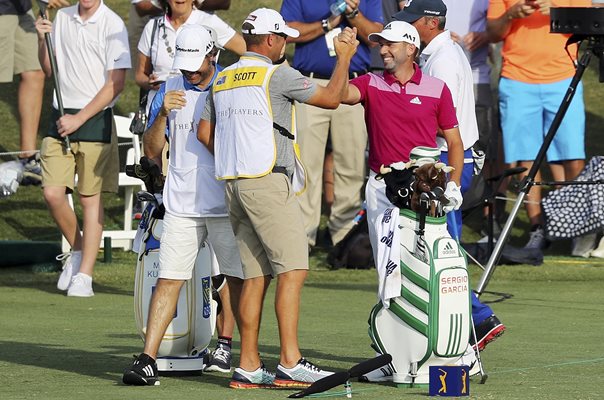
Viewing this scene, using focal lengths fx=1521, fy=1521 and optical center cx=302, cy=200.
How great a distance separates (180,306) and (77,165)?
4230 millimetres

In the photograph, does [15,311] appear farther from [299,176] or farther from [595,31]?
[595,31]

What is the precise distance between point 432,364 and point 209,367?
4.74ft

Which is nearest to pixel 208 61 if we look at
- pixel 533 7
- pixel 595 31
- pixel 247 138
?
pixel 247 138

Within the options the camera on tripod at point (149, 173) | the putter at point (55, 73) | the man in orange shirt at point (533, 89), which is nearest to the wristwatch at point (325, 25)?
the man in orange shirt at point (533, 89)

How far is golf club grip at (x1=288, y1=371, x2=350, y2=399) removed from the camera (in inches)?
286

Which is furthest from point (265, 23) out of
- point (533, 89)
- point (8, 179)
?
point (533, 89)

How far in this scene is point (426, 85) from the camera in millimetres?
8438

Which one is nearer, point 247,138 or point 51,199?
point 247,138

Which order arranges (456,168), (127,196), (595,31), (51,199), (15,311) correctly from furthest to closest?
(127,196), (51,199), (15,311), (595,31), (456,168)

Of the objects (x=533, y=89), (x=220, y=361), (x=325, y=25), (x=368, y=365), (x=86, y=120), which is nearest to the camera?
(x=368, y=365)

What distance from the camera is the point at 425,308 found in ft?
25.9

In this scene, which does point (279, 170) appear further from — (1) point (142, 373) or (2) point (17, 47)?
(2) point (17, 47)

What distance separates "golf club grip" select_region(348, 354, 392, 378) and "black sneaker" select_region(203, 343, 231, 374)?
1276 mm

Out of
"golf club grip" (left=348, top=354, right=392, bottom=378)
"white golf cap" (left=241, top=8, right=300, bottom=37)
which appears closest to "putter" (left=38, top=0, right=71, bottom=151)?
"white golf cap" (left=241, top=8, right=300, bottom=37)
